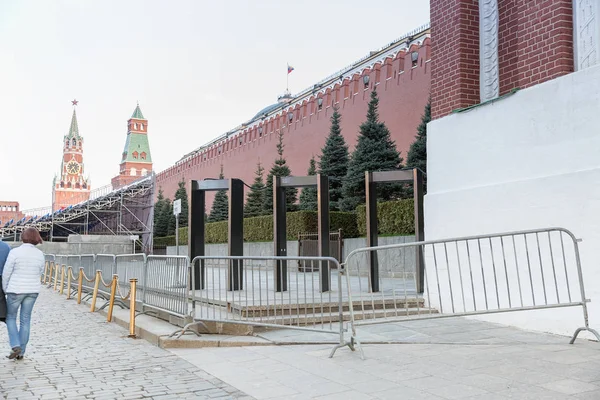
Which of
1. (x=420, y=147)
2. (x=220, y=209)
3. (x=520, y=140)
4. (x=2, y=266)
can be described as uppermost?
(x=220, y=209)

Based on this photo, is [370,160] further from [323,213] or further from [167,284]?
[167,284]

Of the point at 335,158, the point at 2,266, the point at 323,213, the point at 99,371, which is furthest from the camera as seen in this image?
the point at 335,158

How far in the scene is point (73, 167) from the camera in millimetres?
138875

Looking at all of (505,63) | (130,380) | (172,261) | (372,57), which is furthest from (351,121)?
(130,380)

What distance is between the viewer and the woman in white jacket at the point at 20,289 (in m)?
6.30

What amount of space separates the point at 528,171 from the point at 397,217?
10.1 metres

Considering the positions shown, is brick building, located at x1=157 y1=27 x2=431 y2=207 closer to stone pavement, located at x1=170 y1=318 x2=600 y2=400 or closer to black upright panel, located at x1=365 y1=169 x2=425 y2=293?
black upright panel, located at x1=365 y1=169 x2=425 y2=293

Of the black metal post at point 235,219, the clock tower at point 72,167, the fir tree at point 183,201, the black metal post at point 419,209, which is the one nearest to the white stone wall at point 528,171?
the black metal post at point 419,209

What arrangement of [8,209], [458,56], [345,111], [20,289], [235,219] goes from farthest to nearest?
1. [8,209]
2. [345,111]
3. [235,219]
4. [458,56]
5. [20,289]

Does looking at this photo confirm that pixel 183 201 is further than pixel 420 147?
Yes

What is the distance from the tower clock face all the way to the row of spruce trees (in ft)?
386

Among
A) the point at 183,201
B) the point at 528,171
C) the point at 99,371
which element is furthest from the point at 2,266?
the point at 183,201

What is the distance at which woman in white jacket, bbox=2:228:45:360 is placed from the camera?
6.30m

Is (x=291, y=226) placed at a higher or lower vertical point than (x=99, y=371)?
higher
